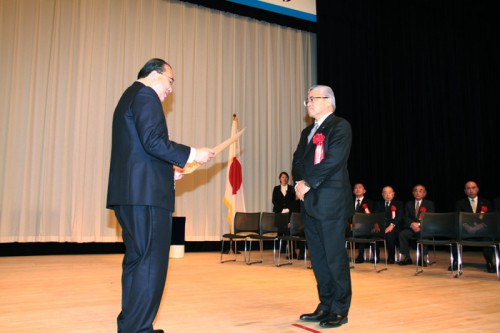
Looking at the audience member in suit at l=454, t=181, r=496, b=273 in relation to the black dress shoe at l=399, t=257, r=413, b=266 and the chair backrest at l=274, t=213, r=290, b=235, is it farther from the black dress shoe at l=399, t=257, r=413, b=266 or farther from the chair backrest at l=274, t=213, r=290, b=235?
the chair backrest at l=274, t=213, r=290, b=235

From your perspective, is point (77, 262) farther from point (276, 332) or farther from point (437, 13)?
point (437, 13)

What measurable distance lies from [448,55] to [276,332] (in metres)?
8.80

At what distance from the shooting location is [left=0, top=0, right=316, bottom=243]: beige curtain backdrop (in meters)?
8.04

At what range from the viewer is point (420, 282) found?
16.5 feet

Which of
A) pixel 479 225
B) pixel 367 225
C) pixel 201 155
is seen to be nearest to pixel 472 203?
pixel 479 225

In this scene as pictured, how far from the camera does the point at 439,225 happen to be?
6.11 m

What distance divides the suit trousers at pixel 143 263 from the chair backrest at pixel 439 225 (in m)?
4.72

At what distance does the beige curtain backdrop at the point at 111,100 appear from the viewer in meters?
8.04

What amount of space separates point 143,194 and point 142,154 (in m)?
0.21

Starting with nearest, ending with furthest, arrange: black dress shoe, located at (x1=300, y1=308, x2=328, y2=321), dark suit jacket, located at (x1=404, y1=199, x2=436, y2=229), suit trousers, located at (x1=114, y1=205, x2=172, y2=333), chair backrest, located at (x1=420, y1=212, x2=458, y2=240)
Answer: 1. suit trousers, located at (x1=114, y1=205, x2=172, y2=333)
2. black dress shoe, located at (x1=300, y1=308, x2=328, y2=321)
3. chair backrest, located at (x1=420, y1=212, x2=458, y2=240)
4. dark suit jacket, located at (x1=404, y1=199, x2=436, y2=229)

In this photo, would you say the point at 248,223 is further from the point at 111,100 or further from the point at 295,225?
the point at 111,100

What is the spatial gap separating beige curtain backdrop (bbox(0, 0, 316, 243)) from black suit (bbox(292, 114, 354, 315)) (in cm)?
632

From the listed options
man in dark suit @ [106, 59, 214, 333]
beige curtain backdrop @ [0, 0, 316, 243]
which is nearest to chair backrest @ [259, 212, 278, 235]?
beige curtain backdrop @ [0, 0, 316, 243]

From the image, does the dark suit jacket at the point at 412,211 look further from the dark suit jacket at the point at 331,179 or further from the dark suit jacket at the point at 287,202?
the dark suit jacket at the point at 331,179
